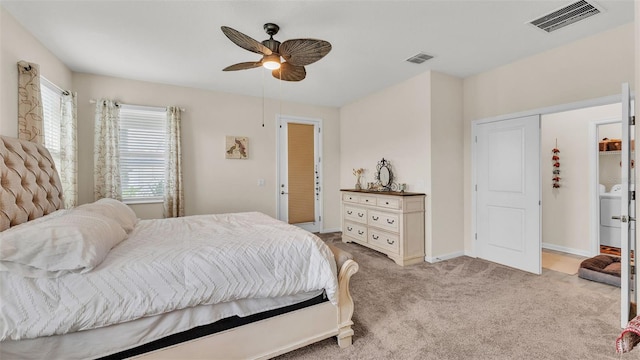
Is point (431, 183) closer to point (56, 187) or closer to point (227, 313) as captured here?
point (227, 313)

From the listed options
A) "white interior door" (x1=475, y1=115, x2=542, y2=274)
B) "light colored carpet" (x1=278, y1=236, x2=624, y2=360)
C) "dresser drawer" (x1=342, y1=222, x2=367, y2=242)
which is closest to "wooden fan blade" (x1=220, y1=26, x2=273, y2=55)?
"light colored carpet" (x1=278, y1=236, x2=624, y2=360)

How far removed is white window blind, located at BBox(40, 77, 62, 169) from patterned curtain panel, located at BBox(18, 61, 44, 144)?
0.48m

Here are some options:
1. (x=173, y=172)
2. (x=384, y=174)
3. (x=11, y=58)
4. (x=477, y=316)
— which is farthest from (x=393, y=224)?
(x=11, y=58)

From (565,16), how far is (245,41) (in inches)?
110

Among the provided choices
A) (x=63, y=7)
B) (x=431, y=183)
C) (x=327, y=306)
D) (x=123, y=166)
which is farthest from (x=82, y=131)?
(x=431, y=183)

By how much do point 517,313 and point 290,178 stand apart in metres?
3.73

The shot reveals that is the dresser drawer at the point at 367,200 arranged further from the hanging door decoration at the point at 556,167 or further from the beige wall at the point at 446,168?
the hanging door decoration at the point at 556,167

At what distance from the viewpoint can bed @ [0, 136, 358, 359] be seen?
4.23 ft

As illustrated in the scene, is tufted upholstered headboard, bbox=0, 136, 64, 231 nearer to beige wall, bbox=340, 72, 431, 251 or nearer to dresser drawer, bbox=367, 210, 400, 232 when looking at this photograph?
dresser drawer, bbox=367, 210, 400, 232

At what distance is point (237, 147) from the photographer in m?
4.55

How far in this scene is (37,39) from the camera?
8.77 feet

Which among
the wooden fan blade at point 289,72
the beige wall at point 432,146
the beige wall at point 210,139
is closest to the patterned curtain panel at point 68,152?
the beige wall at point 210,139

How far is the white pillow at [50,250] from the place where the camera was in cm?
128

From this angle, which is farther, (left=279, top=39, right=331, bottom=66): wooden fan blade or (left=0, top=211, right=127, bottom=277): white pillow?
(left=279, top=39, right=331, bottom=66): wooden fan blade
